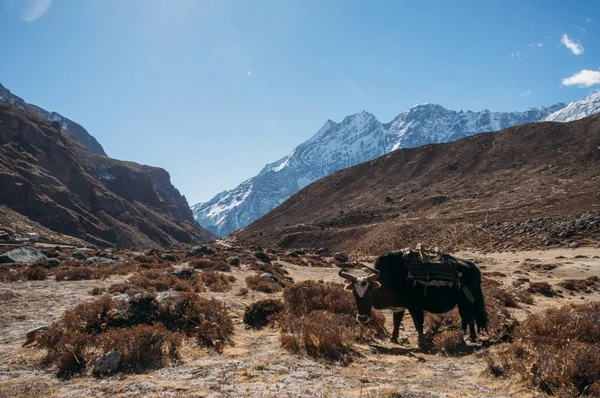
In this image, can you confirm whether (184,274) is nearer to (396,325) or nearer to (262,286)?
(262,286)

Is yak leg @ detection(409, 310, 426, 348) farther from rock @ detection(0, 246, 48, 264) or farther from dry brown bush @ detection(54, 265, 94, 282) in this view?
rock @ detection(0, 246, 48, 264)

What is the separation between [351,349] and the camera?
305 inches

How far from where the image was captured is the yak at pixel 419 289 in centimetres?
934

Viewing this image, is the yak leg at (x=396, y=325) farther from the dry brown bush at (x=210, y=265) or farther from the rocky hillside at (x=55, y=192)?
the rocky hillside at (x=55, y=192)

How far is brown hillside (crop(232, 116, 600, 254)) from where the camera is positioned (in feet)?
138

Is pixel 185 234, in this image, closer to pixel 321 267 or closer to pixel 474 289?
pixel 321 267

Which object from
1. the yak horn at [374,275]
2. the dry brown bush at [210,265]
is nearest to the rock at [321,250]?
the dry brown bush at [210,265]

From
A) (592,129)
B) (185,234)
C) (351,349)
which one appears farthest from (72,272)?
(185,234)

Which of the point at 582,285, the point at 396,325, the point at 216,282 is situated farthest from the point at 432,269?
the point at 582,285

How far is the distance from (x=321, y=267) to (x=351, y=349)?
89.6 feet

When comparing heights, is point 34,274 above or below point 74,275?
above

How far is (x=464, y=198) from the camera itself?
224 ft

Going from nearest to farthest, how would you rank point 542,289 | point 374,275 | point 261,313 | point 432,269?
point 432,269
point 374,275
point 261,313
point 542,289

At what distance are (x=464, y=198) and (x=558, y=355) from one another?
228 feet
